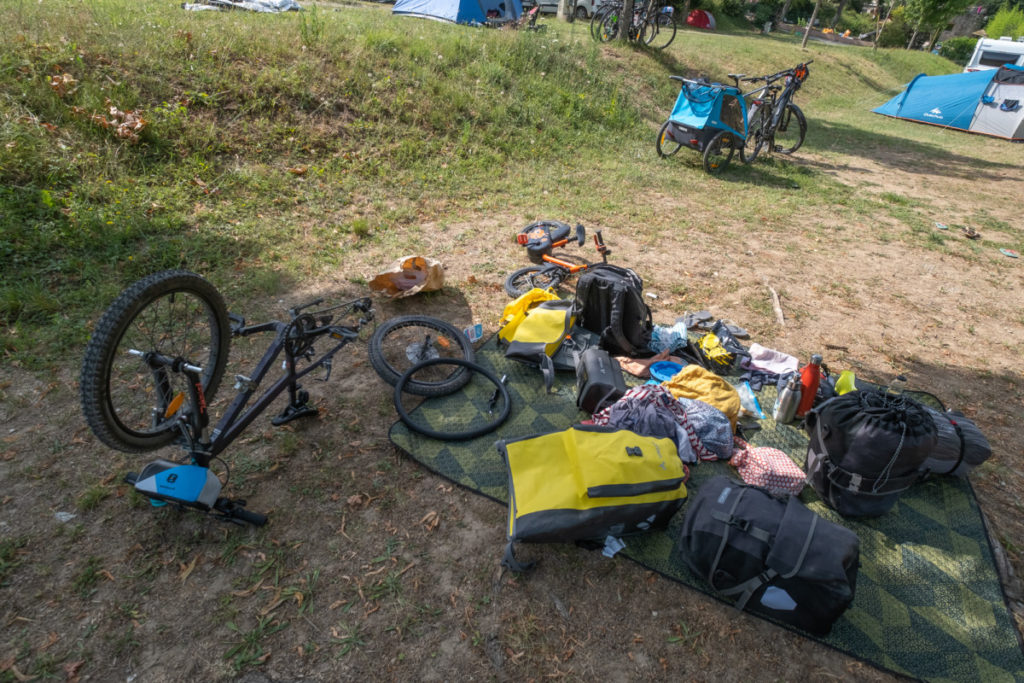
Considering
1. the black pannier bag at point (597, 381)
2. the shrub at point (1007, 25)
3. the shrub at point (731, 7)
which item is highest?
the shrub at point (1007, 25)

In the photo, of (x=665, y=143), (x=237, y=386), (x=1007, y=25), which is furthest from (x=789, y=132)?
(x=1007, y=25)

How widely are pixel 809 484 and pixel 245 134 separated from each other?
8.07 metres

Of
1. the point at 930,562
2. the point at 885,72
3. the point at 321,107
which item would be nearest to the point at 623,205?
the point at 321,107

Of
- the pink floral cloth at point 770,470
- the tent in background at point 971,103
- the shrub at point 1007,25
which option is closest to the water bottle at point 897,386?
the pink floral cloth at point 770,470

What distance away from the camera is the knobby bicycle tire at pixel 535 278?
577cm

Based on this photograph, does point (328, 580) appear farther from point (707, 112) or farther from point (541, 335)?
point (707, 112)

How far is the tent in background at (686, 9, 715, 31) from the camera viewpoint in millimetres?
28203

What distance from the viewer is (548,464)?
321 cm

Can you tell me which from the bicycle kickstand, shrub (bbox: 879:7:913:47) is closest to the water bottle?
the bicycle kickstand

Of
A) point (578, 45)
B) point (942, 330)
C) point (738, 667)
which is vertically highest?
point (578, 45)

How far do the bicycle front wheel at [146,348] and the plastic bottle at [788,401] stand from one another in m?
4.19

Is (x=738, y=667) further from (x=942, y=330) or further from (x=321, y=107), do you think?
(x=321, y=107)

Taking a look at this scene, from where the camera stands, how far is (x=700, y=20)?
28.3m

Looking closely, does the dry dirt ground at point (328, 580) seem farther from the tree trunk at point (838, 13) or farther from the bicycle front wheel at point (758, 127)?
the tree trunk at point (838, 13)
